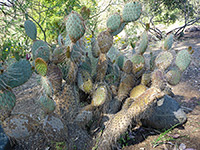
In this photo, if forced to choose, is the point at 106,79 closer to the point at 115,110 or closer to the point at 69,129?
the point at 115,110

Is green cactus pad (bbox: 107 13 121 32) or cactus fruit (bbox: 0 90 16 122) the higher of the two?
green cactus pad (bbox: 107 13 121 32)

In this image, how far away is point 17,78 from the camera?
142cm

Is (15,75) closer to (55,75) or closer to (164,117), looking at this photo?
(55,75)

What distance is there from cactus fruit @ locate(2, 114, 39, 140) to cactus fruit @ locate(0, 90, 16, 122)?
49mm

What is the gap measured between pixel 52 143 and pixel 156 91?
1.02 m

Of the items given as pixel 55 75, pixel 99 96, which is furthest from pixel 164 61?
pixel 55 75

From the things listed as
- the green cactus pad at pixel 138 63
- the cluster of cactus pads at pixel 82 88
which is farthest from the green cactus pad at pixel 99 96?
the green cactus pad at pixel 138 63

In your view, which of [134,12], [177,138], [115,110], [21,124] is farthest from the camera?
[115,110]

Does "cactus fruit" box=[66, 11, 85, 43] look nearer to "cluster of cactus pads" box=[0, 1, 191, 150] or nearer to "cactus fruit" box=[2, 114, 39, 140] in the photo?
"cluster of cactus pads" box=[0, 1, 191, 150]

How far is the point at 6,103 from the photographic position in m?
1.33

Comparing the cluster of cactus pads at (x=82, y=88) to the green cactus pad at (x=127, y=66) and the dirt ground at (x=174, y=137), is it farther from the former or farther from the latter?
the dirt ground at (x=174, y=137)

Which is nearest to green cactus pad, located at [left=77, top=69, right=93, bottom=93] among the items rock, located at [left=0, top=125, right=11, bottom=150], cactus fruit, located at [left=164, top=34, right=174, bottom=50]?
rock, located at [left=0, top=125, right=11, bottom=150]

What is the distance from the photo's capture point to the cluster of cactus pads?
4.59ft

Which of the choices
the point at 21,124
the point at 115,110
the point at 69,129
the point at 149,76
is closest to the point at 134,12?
the point at 149,76
